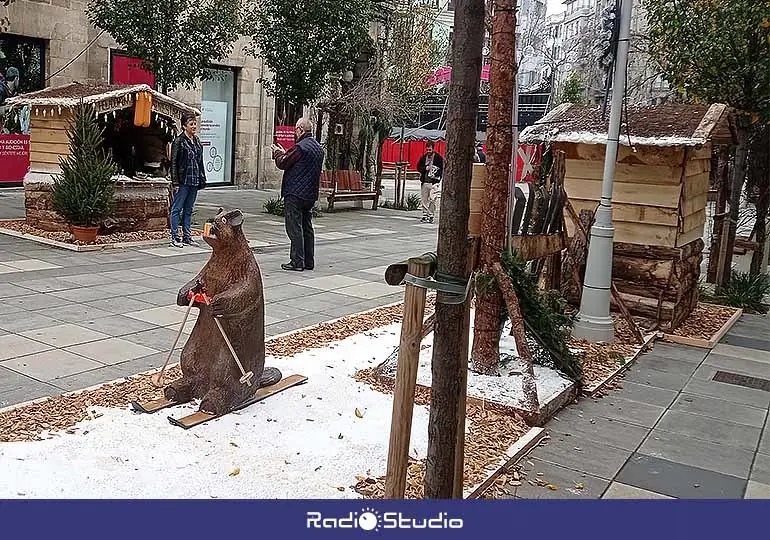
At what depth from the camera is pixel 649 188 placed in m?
8.01

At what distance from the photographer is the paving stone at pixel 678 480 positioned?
14.0ft

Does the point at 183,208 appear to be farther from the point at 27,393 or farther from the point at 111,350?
the point at 27,393

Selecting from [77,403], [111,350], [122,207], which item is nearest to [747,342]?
[111,350]

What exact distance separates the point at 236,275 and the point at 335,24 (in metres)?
11.7

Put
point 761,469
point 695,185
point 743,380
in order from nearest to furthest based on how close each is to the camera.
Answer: point 761,469 → point 743,380 → point 695,185

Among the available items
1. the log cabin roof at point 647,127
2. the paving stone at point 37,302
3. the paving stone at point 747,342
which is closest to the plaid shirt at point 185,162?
the paving stone at point 37,302

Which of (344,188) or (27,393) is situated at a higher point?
(344,188)

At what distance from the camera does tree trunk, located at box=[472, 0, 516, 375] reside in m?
5.63

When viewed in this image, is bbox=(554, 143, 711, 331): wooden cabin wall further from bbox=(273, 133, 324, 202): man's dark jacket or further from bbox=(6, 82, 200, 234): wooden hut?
bbox=(6, 82, 200, 234): wooden hut

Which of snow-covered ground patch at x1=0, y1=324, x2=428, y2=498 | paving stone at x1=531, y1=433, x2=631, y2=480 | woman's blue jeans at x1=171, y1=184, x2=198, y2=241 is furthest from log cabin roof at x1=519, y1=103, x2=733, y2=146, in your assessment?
woman's blue jeans at x1=171, y1=184, x2=198, y2=241

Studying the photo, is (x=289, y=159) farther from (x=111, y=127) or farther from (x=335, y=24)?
(x=335, y=24)

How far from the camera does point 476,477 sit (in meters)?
4.21

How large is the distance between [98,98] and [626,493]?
31.1ft

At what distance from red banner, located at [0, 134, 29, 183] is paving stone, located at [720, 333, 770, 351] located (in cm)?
1493
